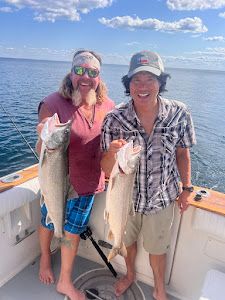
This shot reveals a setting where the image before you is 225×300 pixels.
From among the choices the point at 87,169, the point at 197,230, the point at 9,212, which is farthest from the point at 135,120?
the point at 9,212

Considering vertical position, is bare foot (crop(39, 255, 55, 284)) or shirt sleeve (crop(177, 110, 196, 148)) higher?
shirt sleeve (crop(177, 110, 196, 148))

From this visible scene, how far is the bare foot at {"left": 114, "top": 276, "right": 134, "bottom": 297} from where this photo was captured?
3.33 m

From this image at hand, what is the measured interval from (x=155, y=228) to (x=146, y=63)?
150 cm

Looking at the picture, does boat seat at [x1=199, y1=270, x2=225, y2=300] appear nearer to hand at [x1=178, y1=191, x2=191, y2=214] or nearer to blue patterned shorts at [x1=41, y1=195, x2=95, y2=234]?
hand at [x1=178, y1=191, x2=191, y2=214]

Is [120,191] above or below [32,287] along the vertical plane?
above

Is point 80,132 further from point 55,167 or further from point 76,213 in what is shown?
point 76,213

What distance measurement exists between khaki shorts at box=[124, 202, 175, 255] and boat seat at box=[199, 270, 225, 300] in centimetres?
47

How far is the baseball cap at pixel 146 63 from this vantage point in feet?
8.23

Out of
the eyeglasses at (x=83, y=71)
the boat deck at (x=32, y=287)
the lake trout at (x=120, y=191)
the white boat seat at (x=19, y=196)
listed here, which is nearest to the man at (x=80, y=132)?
the eyeglasses at (x=83, y=71)

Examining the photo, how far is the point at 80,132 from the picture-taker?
110 inches

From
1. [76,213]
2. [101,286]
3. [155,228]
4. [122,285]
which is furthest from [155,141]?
[101,286]

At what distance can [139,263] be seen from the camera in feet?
11.6

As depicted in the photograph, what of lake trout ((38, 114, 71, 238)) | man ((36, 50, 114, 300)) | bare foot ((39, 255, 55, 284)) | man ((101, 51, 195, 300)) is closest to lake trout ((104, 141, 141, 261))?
man ((101, 51, 195, 300))

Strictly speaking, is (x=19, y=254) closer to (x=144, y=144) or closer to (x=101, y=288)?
(x=101, y=288)
